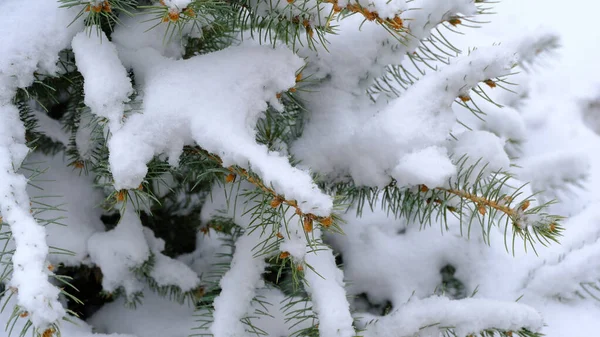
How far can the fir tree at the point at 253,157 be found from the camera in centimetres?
70

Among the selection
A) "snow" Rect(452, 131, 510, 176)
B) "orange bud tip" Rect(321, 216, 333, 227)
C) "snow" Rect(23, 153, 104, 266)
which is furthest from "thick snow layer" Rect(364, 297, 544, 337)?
"snow" Rect(23, 153, 104, 266)

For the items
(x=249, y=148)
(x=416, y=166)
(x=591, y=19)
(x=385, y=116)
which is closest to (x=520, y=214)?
(x=416, y=166)

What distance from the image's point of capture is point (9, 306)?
105 cm

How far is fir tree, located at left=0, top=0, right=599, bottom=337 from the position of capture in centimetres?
70

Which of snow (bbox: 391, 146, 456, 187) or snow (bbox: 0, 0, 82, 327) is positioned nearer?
snow (bbox: 0, 0, 82, 327)

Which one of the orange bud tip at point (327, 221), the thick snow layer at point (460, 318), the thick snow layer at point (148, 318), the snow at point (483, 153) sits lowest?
the thick snow layer at point (148, 318)

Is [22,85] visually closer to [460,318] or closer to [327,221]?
[327,221]

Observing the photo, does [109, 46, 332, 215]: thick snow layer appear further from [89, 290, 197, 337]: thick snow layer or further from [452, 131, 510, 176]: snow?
[89, 290, 197, 337]: thick snow layer

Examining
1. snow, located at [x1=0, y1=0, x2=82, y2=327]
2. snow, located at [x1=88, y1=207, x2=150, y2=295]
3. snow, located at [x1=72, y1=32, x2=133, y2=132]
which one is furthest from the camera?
snow, located at [x1=88, y1=207, x2=150, y2=295]

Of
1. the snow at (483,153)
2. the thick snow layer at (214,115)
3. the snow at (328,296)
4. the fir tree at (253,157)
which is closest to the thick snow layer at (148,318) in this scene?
the fir tree at (253,157)

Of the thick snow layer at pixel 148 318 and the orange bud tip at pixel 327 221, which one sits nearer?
the orange bud tip at pixel 327 221

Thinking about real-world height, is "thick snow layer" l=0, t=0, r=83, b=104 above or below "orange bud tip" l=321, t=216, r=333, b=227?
above

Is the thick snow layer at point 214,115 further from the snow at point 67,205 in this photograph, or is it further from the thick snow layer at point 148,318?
the thick snow layer at point 148,318

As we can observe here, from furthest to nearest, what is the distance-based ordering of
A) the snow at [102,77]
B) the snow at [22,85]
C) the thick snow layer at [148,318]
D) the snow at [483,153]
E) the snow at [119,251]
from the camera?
the thick snow layer at [148,318] < the snow at [119,251] < the snow at [483,153] < the snow at [102,77] < the snow at [22,85]
